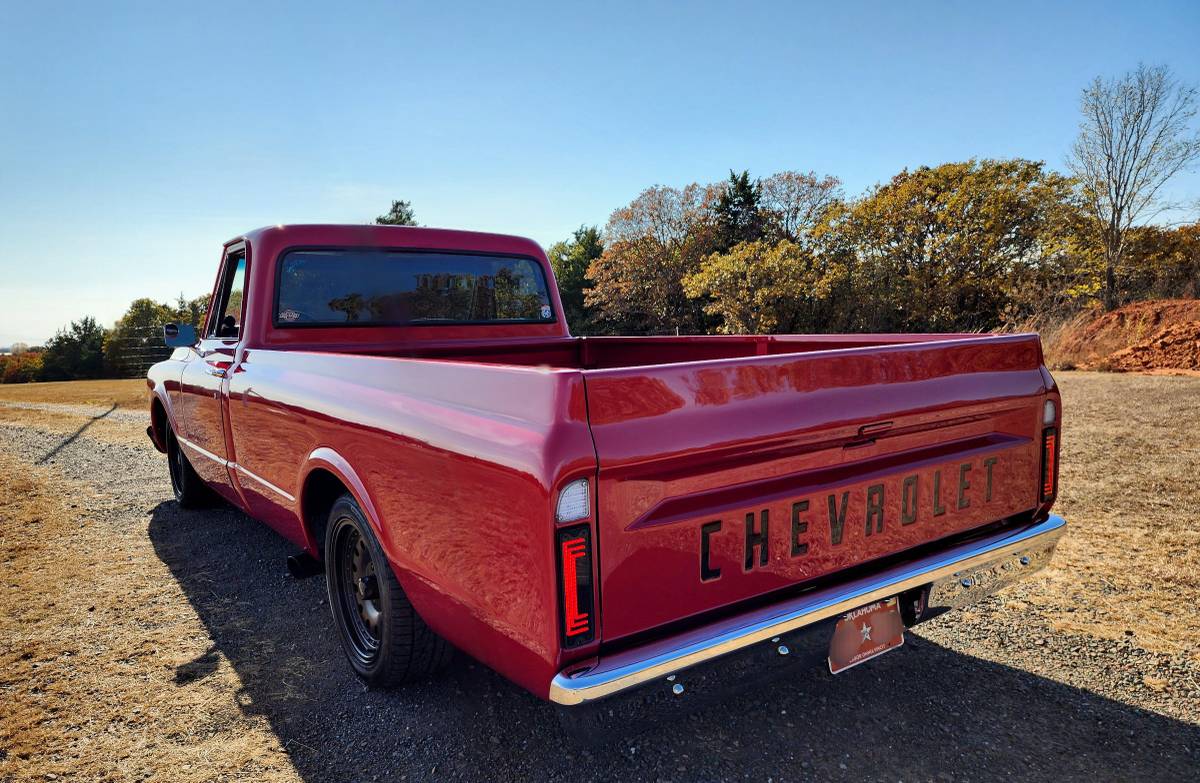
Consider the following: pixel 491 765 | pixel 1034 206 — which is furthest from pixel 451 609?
pixel 1034 206

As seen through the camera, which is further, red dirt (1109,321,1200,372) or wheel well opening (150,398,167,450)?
red dirt (1109,321,1200,372)

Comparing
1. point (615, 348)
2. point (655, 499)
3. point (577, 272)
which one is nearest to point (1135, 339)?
point (615, 348)

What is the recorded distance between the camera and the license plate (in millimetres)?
2105

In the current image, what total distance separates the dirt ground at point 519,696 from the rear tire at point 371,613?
0.50 feet

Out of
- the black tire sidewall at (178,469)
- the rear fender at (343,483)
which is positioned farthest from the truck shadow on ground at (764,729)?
the black tire sidewall at (178,469)

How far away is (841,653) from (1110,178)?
82.0 ft

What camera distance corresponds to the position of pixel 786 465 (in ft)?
6.56

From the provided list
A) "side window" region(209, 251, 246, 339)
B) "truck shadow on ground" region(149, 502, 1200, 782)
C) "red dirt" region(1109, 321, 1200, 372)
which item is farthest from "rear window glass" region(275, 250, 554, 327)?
"red dirt" region(1109, 321, 1200, 372)

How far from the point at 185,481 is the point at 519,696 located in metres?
4.00

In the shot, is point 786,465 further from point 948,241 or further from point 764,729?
point 948,241

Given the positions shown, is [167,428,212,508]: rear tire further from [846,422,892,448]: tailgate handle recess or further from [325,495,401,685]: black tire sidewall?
[846,422,892,448]: tailgate handle recess

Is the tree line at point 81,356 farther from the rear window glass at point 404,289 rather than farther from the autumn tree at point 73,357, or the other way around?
the rear window glass at point 404,289

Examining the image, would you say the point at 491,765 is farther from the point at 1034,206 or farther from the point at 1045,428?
the point at 1034,206

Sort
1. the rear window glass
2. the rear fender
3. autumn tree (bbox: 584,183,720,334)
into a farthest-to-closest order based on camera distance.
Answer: autumn tree (bbox: 584,183,720,334)
the rear window glass
the rear fender
